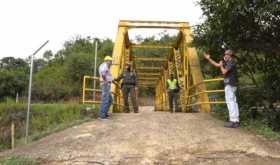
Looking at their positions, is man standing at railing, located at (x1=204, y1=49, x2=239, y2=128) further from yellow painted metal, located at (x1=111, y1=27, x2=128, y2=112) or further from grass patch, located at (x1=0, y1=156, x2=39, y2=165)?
yellow painted metal, located at (x1=111, y1=27, x2=128, y2=112)

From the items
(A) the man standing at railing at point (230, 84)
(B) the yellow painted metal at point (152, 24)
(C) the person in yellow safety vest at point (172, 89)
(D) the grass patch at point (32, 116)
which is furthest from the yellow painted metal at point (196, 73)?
(D) the grass patch at point (32, 116)

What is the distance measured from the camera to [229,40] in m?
11.8

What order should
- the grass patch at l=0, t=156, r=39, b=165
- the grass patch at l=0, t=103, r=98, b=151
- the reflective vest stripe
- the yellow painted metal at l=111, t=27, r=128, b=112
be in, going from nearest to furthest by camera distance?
the grass patch at l=0, t=156, r=39, b=165
the reflective vest stripe
the yellow painted metal at l=111, t=27, r=128, b=112
the grass patch at l=0, t=103, r=98, b=151

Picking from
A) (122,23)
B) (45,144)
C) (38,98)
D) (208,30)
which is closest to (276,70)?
(208,30)

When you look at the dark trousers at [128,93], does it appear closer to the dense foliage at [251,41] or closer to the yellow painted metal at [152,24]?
the dense foliage at [251,41]

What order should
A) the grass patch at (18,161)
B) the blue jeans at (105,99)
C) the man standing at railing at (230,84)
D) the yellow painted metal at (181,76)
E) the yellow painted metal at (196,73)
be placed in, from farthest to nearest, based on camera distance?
the yellow painted metal at (181,76) → the yellow painted metal at (196,73) → the blue jeans at (105,99) → the man standing at railing at (230,84) → the grass patch at (18,161)

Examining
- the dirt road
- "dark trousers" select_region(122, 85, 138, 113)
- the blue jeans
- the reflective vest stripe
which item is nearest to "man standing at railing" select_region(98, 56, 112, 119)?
the blue jeans

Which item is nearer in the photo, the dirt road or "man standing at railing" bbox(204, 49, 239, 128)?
the dirt road

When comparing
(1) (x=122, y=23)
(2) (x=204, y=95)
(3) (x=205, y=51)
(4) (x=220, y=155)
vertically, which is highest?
(1) (x=122, y=23)

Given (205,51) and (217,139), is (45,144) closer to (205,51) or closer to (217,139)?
→ (217,139)

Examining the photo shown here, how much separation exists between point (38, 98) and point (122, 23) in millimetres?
38685

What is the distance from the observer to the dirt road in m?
7.82

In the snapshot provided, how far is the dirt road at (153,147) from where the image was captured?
7.82 metres

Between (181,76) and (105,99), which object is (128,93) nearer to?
(105,99)
